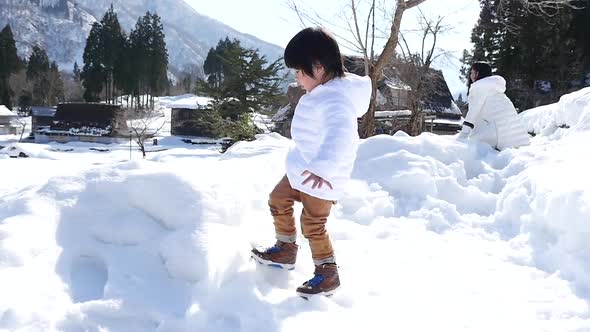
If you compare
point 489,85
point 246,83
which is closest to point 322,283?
point 489,85

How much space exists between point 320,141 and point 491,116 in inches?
164

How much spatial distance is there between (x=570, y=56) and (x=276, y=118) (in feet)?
48.4

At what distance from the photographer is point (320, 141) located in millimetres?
2436

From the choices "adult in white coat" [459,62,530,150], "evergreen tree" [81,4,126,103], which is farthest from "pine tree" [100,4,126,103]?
"adult in white coat" [459,62,530,150]

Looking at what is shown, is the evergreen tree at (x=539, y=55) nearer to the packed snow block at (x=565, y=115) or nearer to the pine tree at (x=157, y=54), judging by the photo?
the packed snow block at (x=565, y=115)

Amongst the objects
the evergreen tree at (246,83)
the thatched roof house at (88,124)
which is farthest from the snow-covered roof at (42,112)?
the evergreen tree at (246,83)

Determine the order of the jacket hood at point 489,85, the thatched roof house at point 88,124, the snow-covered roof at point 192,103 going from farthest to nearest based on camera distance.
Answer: the thatched roof house at point 88,124 → the snow-covered roof at point 192,103 → the jacket hood at point 489,85

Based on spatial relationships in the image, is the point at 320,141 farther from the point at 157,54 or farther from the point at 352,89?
the point at 157,54

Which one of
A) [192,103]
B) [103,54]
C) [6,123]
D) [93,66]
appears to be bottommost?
[6,123]

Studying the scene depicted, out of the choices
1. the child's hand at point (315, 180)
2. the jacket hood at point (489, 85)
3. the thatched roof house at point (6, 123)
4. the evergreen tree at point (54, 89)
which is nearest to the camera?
the child's hand at point (315, 180)

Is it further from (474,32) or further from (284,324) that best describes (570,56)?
(284,324)

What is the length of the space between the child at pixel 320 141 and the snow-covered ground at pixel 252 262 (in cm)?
13

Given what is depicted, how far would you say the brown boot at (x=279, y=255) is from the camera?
8.10 ft

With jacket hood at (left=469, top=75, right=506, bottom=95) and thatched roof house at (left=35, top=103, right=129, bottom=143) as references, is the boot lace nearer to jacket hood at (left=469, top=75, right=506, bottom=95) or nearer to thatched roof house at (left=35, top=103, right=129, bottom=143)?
jacket hood at (left=469, top=75, right=506, bottom=95)
